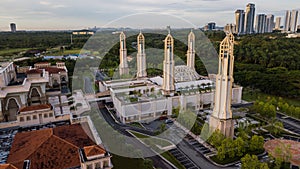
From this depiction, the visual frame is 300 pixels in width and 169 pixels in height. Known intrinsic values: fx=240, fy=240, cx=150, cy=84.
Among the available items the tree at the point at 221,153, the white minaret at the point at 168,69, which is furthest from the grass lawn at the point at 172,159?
the white minaret at the point at 168,69

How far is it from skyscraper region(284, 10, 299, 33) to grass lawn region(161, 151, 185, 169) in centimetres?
8385

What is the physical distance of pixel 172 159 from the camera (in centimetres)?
1577

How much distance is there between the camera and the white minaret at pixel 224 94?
16.4 meters

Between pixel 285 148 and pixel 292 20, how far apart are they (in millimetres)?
83613

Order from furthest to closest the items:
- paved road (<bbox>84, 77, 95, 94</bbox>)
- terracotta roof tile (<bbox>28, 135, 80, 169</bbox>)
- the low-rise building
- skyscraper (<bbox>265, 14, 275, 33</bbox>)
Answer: skyscraper (<bbox>265, 14, 275, 33</bbox>)
paved road (<bbox>84, 77, 95, 94</bbox>)
terracotta roof tile (<bbox>28, 135, 80, 169</bbox>)
the low-rise building

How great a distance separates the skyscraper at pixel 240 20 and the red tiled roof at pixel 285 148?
217 ft

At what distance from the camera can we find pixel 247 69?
35.2m

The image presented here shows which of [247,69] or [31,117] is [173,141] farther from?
[247,69]

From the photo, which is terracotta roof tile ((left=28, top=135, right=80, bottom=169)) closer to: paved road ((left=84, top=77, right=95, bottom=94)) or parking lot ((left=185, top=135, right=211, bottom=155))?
Answer: parking lot ((left=185, top=135, right=211, bottom=155))

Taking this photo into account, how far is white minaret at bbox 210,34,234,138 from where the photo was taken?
16.4 metres

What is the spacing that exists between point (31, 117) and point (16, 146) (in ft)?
10.2

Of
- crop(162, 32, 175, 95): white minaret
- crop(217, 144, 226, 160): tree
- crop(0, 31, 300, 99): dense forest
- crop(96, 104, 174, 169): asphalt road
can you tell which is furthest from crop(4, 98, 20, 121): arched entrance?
crop(0, 31, 300, 99): dense forest

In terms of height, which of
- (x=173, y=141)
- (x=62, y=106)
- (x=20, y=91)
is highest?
(x=20, y=91)

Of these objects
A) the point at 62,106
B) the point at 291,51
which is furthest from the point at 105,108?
the point at 291,51
